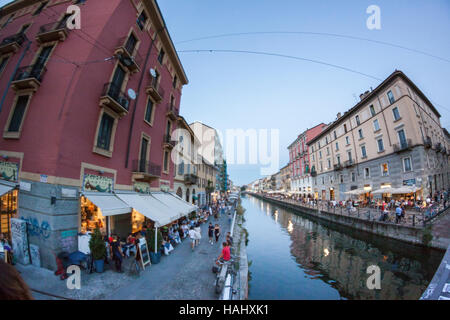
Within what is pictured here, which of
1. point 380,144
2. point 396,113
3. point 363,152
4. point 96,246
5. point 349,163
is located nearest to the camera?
point 96,246

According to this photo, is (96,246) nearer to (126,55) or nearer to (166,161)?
(166,161)

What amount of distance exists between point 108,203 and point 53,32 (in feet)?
31.1

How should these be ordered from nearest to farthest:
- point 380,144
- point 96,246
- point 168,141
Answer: point 96,246 < point 168,141 < point 380,144

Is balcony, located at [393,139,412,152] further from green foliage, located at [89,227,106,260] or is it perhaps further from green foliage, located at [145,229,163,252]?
green foliage, located at [89,227,106,260]

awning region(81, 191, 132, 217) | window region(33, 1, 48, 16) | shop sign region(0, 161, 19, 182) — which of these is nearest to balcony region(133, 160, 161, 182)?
awning region(81, 191, 132, 217)

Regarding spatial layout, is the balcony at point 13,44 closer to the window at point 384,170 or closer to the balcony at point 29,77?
the balcony at point 29,77

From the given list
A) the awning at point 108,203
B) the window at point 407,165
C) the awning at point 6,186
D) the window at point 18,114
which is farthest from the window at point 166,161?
the window at point 407,165

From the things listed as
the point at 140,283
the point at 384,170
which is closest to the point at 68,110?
the point at 140,283

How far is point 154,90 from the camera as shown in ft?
44.5

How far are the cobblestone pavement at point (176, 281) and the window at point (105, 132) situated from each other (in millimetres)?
7184

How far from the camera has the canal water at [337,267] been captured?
8789 millimetres

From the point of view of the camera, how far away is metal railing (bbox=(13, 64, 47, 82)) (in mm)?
8503

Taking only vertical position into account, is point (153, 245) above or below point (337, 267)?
above

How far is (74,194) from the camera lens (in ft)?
26.0
